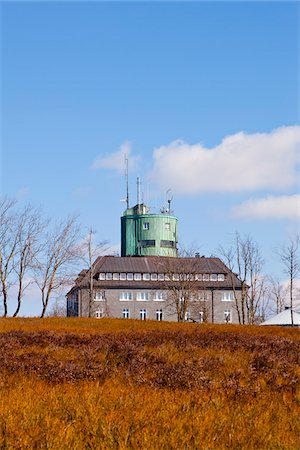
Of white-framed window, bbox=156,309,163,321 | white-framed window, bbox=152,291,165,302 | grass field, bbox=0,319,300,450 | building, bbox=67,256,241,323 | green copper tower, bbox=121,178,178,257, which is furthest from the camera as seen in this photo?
green copper tower, bbox=121,178,178,257

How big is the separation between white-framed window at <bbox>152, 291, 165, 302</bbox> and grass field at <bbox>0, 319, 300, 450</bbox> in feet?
238

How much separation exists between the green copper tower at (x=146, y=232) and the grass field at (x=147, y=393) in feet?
275

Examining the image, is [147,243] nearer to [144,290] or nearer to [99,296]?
[144,290]

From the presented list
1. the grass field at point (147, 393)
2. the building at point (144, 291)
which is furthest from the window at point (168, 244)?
the grass field at point (147, 393)

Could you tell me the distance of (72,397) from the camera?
973cm

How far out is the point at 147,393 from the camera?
1051 centimetres

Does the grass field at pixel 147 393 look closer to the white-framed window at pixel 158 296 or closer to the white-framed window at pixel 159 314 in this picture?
the white-framed window at pixel 159 314

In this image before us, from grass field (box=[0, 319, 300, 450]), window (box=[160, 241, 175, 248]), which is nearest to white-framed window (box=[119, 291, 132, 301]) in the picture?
window (box=[160, 241, 175, 248])

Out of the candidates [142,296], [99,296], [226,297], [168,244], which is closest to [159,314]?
[142,296]

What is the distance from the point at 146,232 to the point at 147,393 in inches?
3716

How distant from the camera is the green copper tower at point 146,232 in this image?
343 feet

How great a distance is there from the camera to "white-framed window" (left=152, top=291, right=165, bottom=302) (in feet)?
306

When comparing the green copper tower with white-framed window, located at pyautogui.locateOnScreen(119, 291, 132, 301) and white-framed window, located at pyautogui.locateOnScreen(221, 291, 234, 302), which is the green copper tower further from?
white-framed window, located at pyautogui.locateOnScreen(221, 291, 234, 302)

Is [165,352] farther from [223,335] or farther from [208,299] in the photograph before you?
[208,299]
